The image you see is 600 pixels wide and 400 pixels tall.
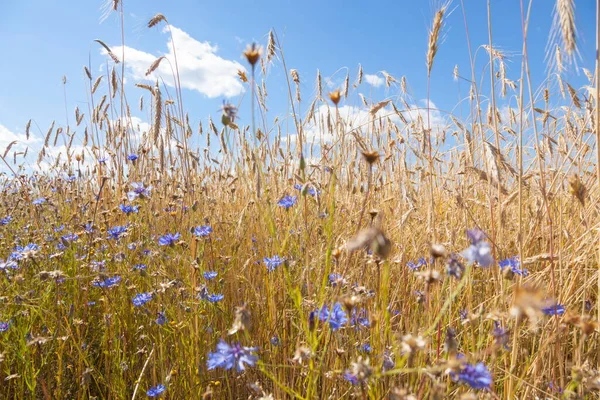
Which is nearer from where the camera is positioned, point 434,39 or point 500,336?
point 500,336

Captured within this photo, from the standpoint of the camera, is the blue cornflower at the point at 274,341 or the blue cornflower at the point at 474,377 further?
the blue cornflower at the point at 274,341

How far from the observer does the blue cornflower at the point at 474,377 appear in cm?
84

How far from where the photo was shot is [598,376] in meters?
1.07

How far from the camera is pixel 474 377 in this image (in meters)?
0.85

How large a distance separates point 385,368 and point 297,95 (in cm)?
282

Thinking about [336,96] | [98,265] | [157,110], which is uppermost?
[157,110]

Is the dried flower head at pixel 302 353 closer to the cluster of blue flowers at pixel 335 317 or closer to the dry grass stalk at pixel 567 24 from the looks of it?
the cluster of blue flowers at pixel 335 317

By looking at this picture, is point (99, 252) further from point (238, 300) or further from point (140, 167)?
point (140, 167)

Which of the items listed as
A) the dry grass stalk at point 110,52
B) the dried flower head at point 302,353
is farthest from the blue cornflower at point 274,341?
the dry grass stalk at point 110,52

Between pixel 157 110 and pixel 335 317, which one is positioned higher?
pixel 157 110

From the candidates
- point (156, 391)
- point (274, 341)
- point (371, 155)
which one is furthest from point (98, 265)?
point (371, 155)

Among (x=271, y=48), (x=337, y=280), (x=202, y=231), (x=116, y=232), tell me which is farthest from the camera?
(x=271, y=48)

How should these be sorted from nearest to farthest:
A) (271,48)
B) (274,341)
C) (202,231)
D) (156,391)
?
(156,391)
(274,341)
(202,231)
(271,48)

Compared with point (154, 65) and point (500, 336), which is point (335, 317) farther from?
point (154, 65)
